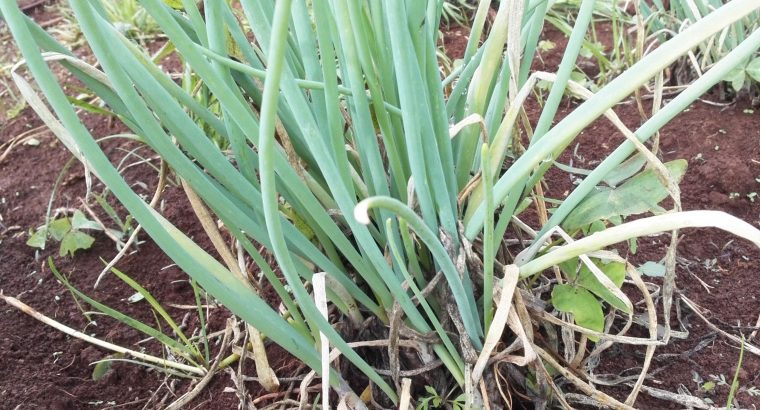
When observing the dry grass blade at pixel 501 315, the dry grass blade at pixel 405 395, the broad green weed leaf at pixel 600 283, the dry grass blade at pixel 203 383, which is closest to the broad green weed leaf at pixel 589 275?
the broad green weed leaf at pixel 600 283

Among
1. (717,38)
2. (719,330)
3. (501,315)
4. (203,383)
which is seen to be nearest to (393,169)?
(501,315)

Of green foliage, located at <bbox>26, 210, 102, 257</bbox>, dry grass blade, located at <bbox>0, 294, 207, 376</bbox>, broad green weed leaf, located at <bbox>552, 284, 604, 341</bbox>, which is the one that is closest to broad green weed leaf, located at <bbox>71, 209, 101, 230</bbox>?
green foliage, located at <bbox>26, 210, 102, 257</bbox>

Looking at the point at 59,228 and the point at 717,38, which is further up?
the point at 59,228

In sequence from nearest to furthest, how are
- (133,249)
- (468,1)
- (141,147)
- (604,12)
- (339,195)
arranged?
(339,195) < (133,249) < (141,147) < (604,12) < (468,1)

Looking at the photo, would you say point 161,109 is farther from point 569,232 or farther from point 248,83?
point 569,232

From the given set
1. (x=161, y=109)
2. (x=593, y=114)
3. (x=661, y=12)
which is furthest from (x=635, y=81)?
(x=661, y=12)

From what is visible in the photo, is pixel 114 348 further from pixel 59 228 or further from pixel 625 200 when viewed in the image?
pixel 625 200
